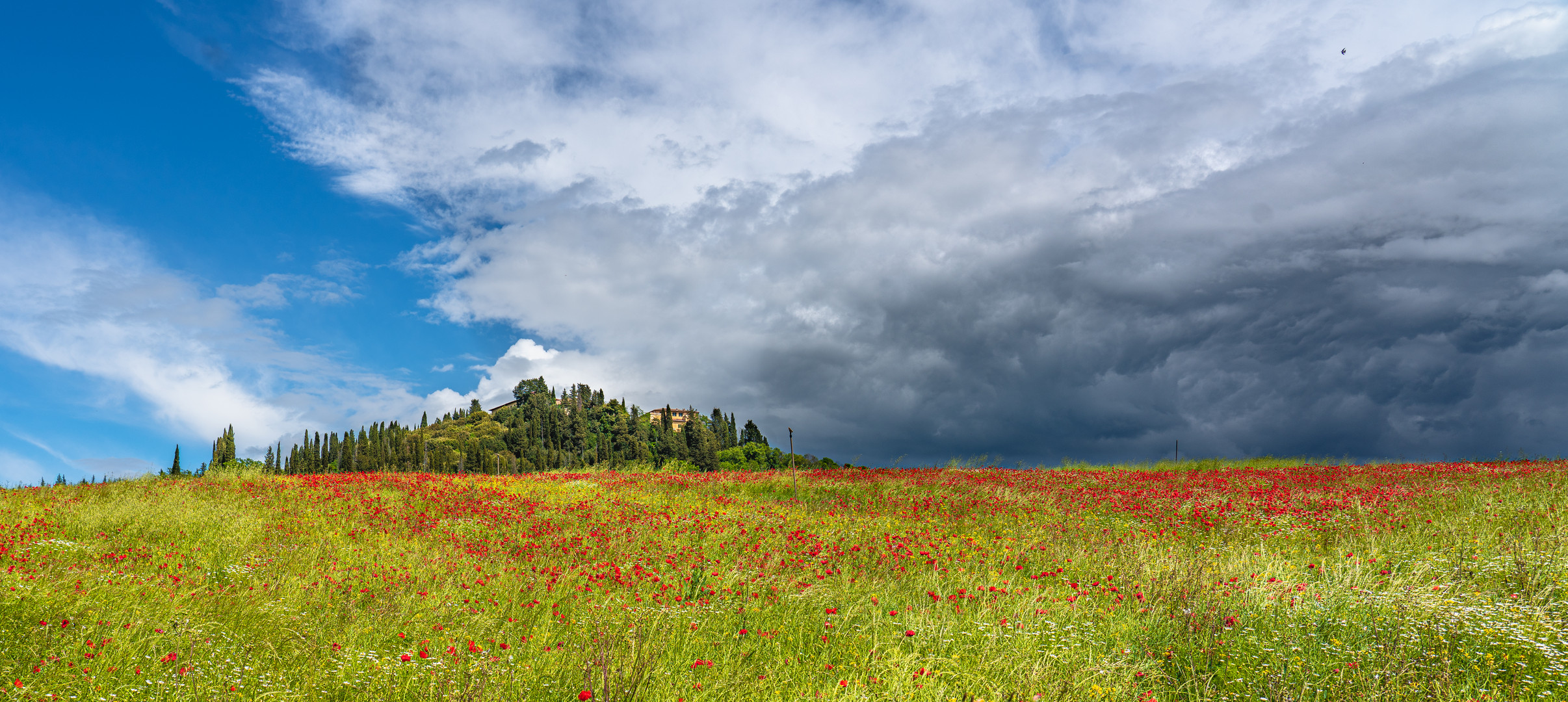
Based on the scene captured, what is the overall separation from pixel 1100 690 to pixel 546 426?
104 m

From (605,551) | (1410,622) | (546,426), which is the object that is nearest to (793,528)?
(605,551)

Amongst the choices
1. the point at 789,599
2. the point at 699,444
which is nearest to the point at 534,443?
the point at 699,444

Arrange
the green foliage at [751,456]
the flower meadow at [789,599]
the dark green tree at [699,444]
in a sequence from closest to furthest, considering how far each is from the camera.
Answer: the flower meadow at [789,599] → the green foliage at [751,456] → the dark green tree at [699,444]

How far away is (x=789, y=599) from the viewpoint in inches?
319

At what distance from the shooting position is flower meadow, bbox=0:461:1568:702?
17.3ft

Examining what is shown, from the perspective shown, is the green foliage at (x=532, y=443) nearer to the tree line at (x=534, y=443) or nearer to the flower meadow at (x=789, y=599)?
the tree line at (x=534, y=443)

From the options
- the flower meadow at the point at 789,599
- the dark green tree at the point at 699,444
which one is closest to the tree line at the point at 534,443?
the dark green tree at the point at 699,444

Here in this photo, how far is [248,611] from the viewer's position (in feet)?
23.4

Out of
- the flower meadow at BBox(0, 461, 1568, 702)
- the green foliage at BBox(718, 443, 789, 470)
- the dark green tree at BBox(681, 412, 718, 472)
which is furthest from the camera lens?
the dark green tree at BBox(681, 412, 718, 472)

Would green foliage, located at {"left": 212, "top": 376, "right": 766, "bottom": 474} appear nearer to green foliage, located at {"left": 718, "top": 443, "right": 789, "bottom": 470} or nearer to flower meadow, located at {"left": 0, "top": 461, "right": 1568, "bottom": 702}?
green foliage, located at {"left": 718, "top": 443, "right": 789, "bottom": 470}

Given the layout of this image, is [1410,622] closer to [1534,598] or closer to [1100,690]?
[1534,598]

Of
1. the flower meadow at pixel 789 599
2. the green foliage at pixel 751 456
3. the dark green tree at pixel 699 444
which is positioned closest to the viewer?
the flower meadow at pixel 789 599

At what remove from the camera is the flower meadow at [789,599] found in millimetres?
5266

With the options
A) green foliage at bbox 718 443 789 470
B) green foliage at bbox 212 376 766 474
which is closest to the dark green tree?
green foliage at bbox 212 376 766 474
